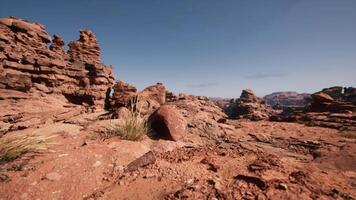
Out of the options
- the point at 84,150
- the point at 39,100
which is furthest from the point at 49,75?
the point at 84,150

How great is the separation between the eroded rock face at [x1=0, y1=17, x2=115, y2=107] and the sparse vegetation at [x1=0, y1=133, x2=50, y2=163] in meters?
8.63

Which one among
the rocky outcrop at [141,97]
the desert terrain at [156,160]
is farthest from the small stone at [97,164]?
the rocky outcrop at [141,97]

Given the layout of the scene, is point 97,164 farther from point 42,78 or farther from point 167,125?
point 42,78

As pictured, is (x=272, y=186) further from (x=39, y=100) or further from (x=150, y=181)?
(x=39, y=100)

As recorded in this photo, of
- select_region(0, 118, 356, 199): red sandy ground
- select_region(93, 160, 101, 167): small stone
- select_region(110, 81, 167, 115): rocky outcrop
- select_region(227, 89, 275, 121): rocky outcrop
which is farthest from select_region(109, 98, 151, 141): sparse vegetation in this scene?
select_region(227, 89, 275, 121): rocky outcrop

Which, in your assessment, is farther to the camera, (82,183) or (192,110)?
(192,110)

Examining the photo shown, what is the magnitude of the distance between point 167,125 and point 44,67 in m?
12.2

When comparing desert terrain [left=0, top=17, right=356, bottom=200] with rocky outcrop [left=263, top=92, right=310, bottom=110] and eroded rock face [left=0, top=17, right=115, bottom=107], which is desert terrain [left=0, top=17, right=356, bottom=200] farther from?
rocky outcrop [left=263, top=92, right=310, bottom=110]

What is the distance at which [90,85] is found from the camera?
16.8m

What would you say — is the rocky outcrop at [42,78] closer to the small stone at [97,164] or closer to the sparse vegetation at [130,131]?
the sparse vegetation at [130,131]

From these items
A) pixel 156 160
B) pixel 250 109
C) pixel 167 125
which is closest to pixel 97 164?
pixel 156 160

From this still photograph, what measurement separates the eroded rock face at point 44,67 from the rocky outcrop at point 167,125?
9.69 meters

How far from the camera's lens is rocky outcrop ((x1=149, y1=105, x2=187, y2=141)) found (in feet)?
18.4

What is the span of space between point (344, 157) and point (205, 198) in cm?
522
